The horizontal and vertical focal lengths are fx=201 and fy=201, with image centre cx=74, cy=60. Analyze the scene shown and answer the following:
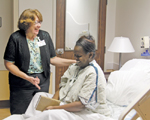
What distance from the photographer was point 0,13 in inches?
129

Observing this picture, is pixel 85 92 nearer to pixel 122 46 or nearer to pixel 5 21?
pixel 122 46

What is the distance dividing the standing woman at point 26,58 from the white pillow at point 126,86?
1.69 feet

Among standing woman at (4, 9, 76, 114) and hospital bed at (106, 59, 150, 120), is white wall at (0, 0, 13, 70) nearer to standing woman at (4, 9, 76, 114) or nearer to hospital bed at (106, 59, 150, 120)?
standing woman at (4, 9, 76, 114)

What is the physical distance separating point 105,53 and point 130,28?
2.25ft

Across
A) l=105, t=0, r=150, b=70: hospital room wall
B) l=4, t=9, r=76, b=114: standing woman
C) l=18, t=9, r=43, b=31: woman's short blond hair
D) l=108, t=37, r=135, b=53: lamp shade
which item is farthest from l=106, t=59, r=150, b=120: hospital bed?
l=18, t=9, r=43, b=31: woman's short blond hair

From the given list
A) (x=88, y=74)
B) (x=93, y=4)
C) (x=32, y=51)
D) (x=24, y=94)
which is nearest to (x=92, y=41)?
(x=88, y=74)

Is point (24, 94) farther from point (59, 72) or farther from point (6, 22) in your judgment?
point (6, 22)

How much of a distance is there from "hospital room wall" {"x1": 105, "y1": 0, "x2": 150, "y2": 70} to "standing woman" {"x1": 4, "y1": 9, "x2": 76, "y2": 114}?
4.93ft

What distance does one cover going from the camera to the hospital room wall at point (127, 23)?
2932mm

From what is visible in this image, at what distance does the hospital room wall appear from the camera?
9.62ft

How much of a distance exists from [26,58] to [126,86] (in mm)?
1011

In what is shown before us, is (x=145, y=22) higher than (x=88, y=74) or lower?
higher

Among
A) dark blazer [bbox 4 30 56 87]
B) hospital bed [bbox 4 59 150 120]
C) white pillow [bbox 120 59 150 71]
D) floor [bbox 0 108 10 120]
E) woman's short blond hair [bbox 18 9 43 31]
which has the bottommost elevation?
floor [bbox 0 108 10 120]

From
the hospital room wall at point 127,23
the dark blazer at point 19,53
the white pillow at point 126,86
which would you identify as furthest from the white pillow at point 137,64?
the dark blazer at point 19,53
